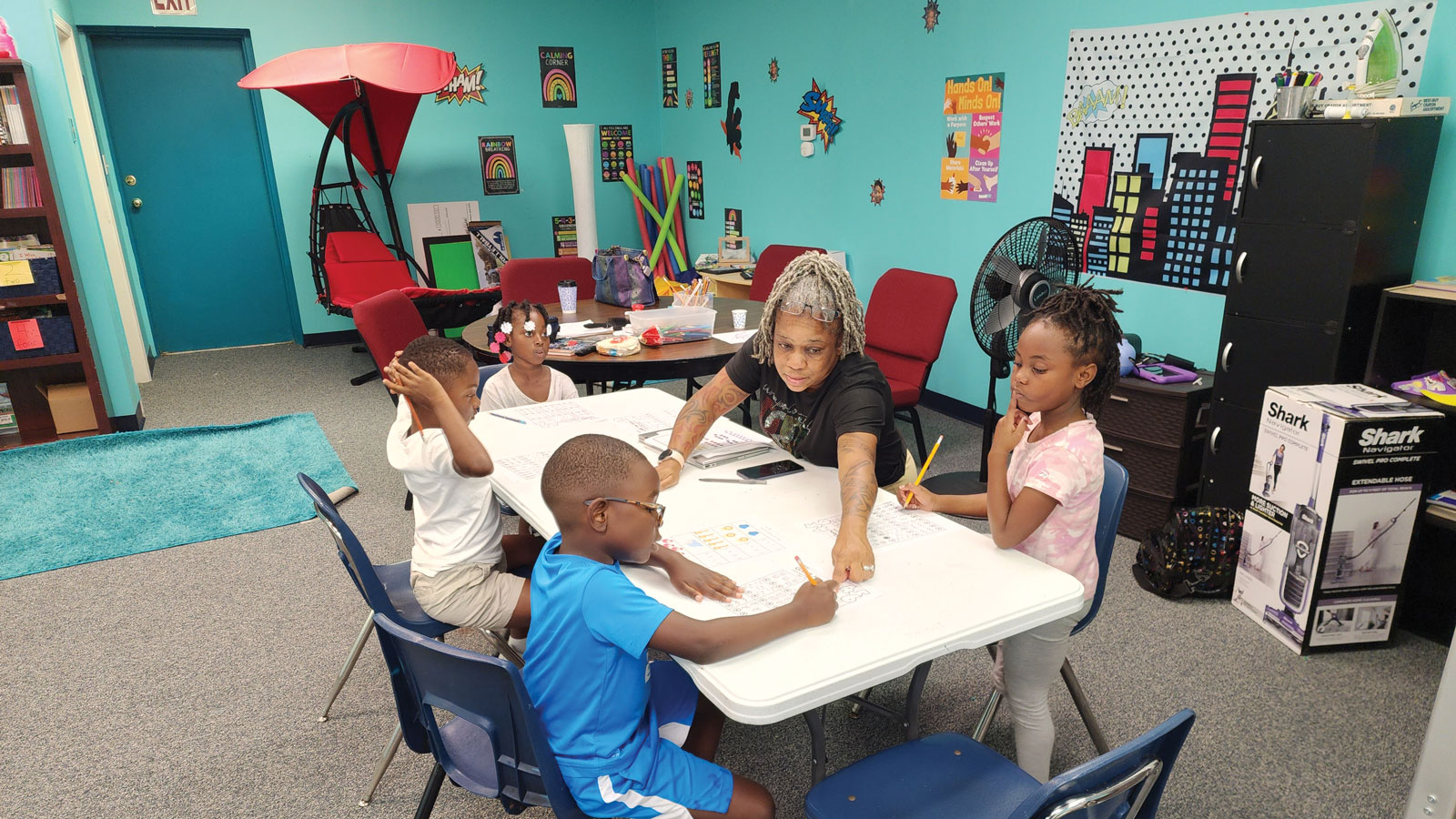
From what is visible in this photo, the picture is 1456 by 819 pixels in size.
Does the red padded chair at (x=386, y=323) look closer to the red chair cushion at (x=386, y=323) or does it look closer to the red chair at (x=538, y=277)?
the red chair cushion at (x=386, y=323)

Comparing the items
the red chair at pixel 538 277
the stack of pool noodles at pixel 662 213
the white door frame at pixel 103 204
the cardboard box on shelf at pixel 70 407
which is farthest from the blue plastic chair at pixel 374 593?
the stack of pool noodles at pixel 662 213

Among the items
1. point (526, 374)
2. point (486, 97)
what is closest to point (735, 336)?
point (526, 374)

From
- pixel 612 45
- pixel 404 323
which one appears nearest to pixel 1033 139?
pixel 404 323

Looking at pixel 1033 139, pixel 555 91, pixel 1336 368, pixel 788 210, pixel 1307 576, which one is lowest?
pixel 1307 576

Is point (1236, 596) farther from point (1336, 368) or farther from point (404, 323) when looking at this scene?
point (404, 323)

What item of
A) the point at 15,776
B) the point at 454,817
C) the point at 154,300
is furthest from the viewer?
the point at 154,300

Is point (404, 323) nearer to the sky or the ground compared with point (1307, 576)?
nearer to the sky

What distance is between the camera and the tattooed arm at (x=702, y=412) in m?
2.00

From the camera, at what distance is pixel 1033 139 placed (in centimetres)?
388

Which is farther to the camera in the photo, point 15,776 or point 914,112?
point 914,112

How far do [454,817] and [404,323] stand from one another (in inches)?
81.5

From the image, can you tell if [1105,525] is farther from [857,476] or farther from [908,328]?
[908,328]

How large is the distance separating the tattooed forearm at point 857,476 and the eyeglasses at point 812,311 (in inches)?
10.1

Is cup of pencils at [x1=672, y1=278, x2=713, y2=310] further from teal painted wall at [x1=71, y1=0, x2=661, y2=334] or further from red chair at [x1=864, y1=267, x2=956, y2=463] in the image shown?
teal painted wall at [x1=71, y1=0, x2=661, y2=334]
